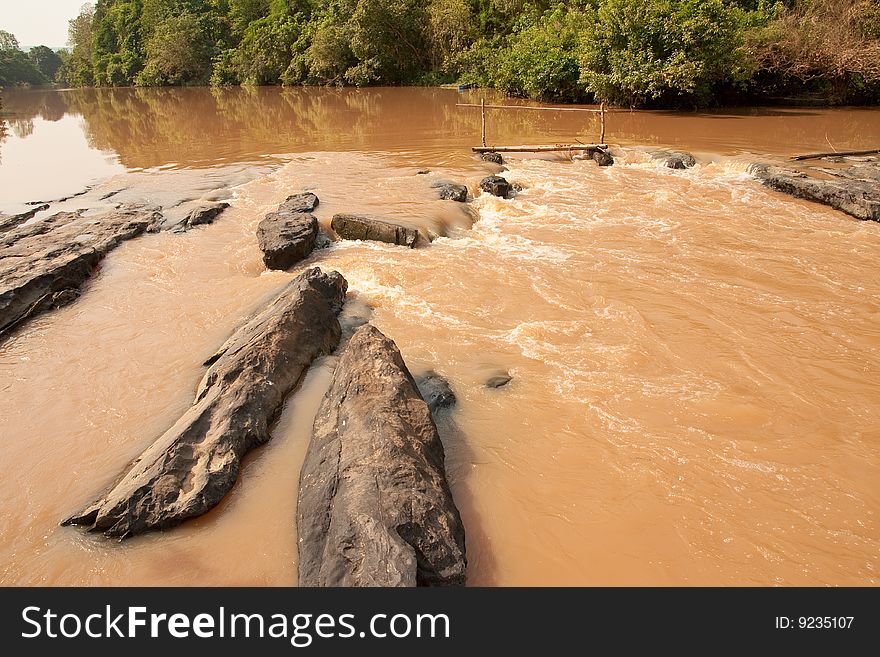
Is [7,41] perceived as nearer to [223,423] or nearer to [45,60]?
[45,60]

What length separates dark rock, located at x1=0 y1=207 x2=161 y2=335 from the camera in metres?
7.52

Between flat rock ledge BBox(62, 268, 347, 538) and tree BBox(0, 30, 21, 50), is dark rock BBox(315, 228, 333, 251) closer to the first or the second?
flat rock ledge BBox(62, 268, 347, 538)

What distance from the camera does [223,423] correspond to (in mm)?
4578

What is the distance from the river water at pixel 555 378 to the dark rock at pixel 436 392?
0.15 m

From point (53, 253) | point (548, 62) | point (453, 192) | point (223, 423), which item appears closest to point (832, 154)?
point (453, 192)

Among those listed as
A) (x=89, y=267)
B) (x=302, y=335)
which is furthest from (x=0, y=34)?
(x=302, y=335)

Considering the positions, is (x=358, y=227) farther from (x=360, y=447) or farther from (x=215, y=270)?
(x=360, y=447)

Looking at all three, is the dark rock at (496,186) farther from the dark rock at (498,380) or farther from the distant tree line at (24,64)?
the distant tree line at (24,64)

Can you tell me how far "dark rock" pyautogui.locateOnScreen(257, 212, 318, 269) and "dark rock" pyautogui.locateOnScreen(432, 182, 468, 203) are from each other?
123 inches

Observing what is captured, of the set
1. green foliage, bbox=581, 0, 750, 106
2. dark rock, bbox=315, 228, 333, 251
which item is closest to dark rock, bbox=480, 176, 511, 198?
dark rock, bbox=315, 228, 333, 251

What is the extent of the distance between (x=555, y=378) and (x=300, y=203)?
729 cm

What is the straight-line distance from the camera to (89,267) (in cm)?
877

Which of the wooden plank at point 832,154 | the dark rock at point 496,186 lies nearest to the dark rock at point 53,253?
the dark rock at point 496,186

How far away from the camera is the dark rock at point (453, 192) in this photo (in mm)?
11422
